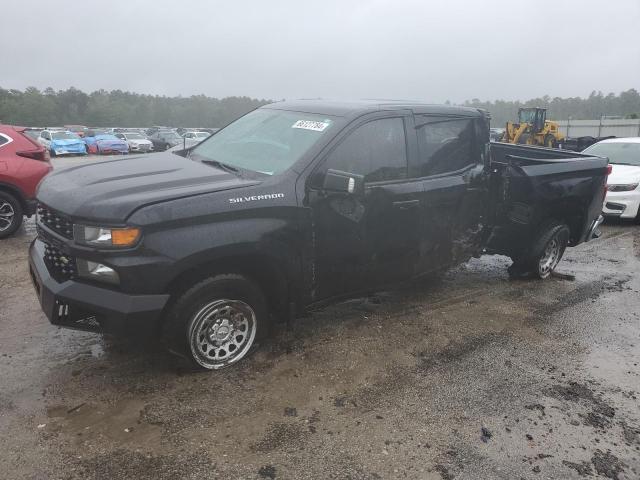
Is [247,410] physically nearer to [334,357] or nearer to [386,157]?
[334,357]

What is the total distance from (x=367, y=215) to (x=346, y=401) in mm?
1411

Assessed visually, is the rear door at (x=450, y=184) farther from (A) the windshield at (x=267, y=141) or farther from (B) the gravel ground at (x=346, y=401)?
(A) the windshield at (x=267, y=141)

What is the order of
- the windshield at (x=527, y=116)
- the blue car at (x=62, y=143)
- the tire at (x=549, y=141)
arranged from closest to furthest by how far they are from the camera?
the tire at (x=549, y=141), the windshield at (x=527, y=116), the blue car at (x=62, y=143)

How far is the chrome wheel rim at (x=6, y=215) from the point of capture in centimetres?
704

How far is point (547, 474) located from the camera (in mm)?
2732

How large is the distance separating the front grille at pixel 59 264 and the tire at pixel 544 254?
4696 millimetres

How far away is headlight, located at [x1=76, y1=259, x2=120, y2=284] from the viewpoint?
2984mm

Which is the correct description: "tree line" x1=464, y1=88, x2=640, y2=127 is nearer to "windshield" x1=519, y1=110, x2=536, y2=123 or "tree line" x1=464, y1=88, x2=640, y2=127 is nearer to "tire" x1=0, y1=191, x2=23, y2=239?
"windshield" x1=519, y1=110, x2=536, y2=123

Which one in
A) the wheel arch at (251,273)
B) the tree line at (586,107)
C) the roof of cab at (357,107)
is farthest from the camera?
the tree line at (586,107)

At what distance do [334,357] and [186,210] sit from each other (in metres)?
1.67

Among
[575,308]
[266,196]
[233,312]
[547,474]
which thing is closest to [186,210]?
[266,196]

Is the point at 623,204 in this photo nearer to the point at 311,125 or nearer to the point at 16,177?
the point at 311,125

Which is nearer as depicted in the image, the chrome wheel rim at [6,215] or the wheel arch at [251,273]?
the wheel arch at [251,273]

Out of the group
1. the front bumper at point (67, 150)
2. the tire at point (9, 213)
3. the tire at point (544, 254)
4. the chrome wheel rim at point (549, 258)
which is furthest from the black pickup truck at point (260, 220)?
the front bumper at point (67, 150)
